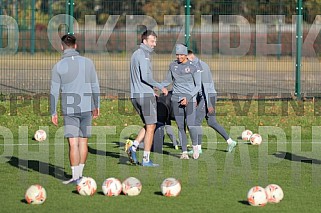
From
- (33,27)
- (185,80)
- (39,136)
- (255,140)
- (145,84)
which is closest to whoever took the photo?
(145,84)

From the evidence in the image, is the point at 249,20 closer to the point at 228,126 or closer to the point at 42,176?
the point at 228,126

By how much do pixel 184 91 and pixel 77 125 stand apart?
3506mm

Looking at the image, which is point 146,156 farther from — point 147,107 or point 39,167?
point 39,167

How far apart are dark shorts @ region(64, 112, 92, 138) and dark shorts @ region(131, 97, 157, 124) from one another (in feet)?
6.29

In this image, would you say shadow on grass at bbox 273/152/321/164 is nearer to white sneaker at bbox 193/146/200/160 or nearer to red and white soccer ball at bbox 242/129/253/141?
white sneaker at bbox 193/146/200/160

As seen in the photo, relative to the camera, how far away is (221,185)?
13273 mm

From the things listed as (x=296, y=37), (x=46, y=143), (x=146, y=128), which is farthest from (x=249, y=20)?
(x=146, y=128)

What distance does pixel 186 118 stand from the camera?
1631cm

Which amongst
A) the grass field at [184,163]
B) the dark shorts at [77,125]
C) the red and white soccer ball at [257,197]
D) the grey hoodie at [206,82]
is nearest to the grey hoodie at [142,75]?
the grass field at [184,163]

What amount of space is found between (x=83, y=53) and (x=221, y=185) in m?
13.4

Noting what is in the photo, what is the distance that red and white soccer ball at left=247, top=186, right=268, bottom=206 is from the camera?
454 inches

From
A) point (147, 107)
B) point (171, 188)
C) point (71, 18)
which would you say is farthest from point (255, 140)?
point (171, 188)

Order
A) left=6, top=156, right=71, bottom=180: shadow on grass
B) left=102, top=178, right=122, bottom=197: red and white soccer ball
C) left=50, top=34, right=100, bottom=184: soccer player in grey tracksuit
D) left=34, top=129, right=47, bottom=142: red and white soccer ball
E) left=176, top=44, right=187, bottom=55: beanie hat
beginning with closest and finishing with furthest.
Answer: left=102, top=178, right=122, bottom=197: red and white soccer ball < left=50, top=34, right=100, bottom=184: soccer player in grey tracksuit < left=6, top=156, right=71, bottom=180: shadow on grass < left=176, top=44, right=187, bottom=55: beanie hat < left=34, top=129, right=47, bottom=142: red and white soccer ball

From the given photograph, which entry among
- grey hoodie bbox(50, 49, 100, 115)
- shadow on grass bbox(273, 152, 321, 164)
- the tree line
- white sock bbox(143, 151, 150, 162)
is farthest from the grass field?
the tree line
